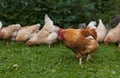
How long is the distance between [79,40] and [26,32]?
2496mm

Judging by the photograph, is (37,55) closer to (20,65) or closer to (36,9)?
(20,65)

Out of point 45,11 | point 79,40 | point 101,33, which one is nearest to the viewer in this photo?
point 79,40

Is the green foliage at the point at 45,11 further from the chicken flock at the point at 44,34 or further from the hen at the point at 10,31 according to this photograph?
the hen at the point at 10,31

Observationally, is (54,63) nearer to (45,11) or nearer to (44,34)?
(44,34)

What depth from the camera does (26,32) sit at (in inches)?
390

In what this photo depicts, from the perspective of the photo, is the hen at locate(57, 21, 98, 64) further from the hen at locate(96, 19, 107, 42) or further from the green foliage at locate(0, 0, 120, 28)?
the green foliage at locate(0, 0, 120, 28)

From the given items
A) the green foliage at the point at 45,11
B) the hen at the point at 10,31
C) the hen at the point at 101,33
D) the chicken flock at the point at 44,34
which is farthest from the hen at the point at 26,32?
the hen at the point at 101,33

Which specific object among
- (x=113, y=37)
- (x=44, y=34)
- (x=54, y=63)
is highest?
(x=44, y=34)

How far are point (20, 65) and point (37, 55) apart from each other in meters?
0.82

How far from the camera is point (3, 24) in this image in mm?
10891

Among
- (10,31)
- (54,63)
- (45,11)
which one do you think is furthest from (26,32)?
(54,63)

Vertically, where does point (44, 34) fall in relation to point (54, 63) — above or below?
above

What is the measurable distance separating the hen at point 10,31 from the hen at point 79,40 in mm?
2532

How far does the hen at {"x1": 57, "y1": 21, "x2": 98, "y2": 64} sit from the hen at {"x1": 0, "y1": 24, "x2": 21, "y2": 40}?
2.53 metres
